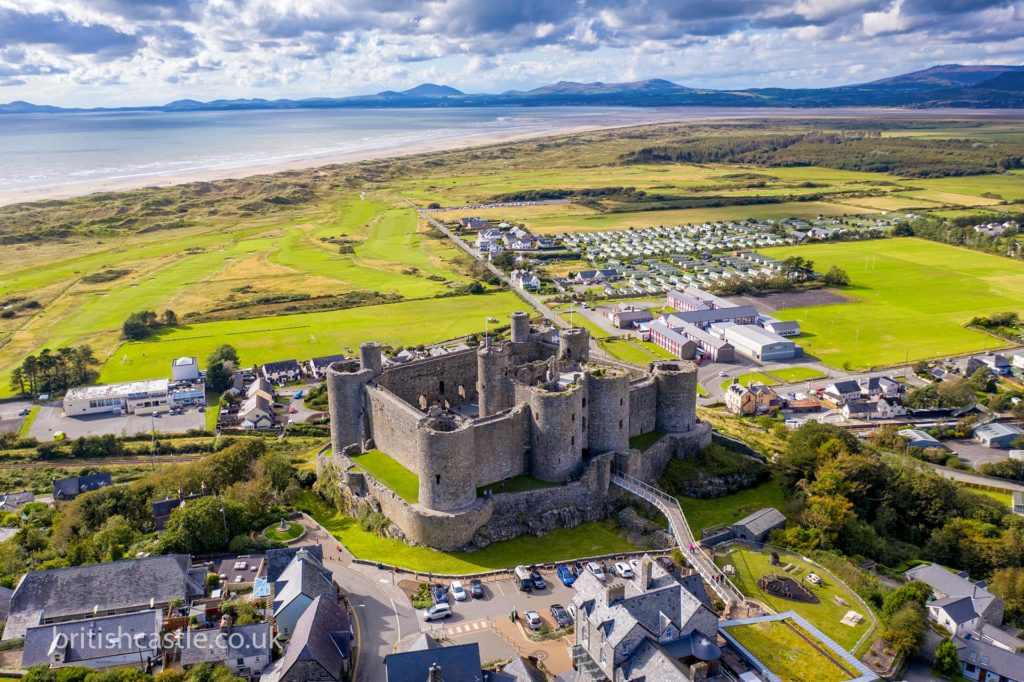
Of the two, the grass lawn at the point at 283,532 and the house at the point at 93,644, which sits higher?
the house at the point at 93,644

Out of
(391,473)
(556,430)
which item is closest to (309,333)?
(391,473)

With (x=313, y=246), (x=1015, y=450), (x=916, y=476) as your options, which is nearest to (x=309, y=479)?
(x=916, y=476)

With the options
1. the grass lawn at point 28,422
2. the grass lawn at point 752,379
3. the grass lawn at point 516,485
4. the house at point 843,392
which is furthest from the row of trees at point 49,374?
the house at point 843,392

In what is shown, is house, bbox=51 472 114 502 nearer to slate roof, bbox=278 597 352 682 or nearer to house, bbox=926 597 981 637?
slate roof, bbox=278 597 352 682

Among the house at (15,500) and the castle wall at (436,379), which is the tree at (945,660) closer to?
the castle wall at (436,379)

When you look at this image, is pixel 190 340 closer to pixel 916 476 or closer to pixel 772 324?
pixel 772 324

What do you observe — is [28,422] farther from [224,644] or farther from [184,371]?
[224,644]
